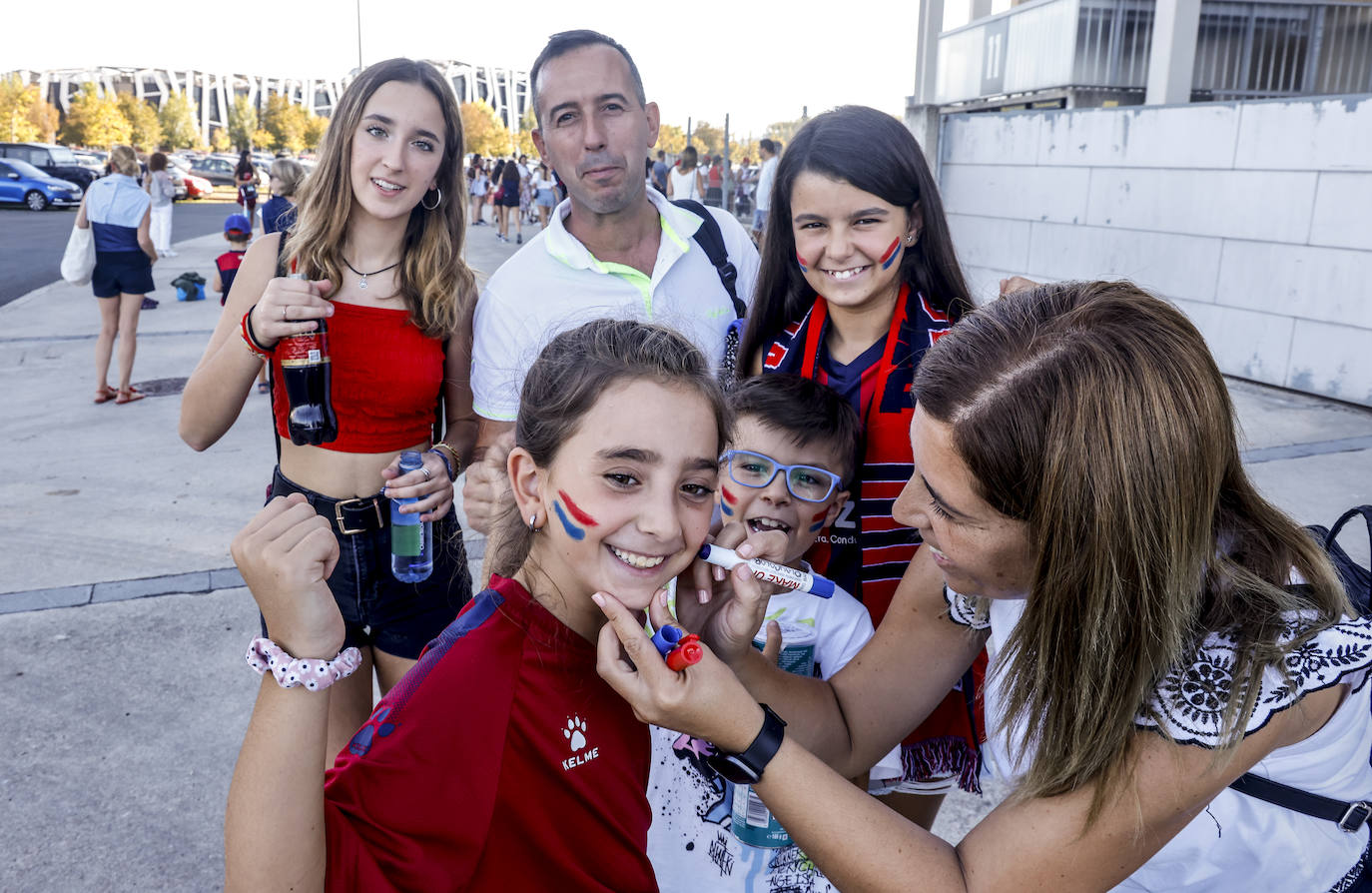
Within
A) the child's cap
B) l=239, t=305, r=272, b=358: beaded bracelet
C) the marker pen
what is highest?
the child's cap

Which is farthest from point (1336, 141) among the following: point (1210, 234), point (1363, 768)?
point (1363, 768)

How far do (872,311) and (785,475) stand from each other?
1.71ft

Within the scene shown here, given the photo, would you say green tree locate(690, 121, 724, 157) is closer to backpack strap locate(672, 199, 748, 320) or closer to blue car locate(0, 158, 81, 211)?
blue car locate(0, 158, 81, 211)

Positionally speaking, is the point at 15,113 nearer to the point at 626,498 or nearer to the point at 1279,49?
the point at 1279,49

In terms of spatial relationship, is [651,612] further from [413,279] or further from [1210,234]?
[1210,234]

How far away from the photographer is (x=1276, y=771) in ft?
4.94

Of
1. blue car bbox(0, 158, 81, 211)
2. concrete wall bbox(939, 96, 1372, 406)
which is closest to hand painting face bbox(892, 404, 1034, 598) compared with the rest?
concrete wall bbox(939, 96, 1372, 406)

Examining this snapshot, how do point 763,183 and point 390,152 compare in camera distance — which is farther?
point 763,183

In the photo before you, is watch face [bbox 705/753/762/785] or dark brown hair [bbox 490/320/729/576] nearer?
watch face [bbox 705/753/762/785]

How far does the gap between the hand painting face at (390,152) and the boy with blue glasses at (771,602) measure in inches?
44.3

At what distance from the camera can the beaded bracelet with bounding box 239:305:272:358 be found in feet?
7.70

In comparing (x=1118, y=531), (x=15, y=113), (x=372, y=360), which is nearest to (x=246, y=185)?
(x=372, y=360)

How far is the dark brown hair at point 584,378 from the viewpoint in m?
1.65

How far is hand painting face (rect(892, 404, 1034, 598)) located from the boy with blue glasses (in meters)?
0.40
